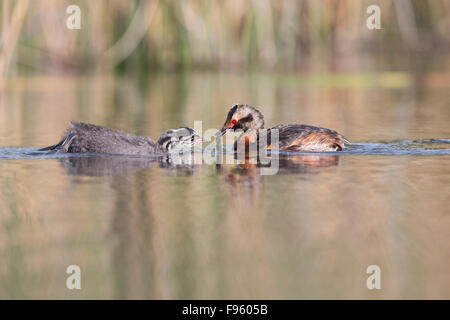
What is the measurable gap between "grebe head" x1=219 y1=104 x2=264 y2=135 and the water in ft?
3.01

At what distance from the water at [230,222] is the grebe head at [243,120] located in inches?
36.1

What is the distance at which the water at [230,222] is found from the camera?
467 centimetres

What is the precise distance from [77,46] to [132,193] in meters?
12.9

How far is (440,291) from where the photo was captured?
452 cm

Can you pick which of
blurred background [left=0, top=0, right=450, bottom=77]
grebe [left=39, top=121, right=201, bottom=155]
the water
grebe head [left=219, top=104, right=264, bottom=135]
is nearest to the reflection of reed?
the water

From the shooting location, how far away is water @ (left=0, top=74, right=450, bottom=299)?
467cm

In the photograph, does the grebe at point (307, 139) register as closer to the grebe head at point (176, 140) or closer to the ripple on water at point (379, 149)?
the ripple on water at point (379, 149)

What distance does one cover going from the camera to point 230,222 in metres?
5.91

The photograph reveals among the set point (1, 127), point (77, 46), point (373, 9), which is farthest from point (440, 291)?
point (373, 9)

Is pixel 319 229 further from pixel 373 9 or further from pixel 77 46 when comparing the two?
pixel 373 9

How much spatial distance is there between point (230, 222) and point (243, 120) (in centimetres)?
419

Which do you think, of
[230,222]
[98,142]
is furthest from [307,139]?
[230,222]

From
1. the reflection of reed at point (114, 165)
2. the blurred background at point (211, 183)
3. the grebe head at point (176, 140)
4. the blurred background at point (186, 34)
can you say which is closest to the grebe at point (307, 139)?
the blurred background at point (211, 183)

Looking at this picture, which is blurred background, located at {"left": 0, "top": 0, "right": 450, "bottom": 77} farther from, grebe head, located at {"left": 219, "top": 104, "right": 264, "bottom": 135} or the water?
the water
